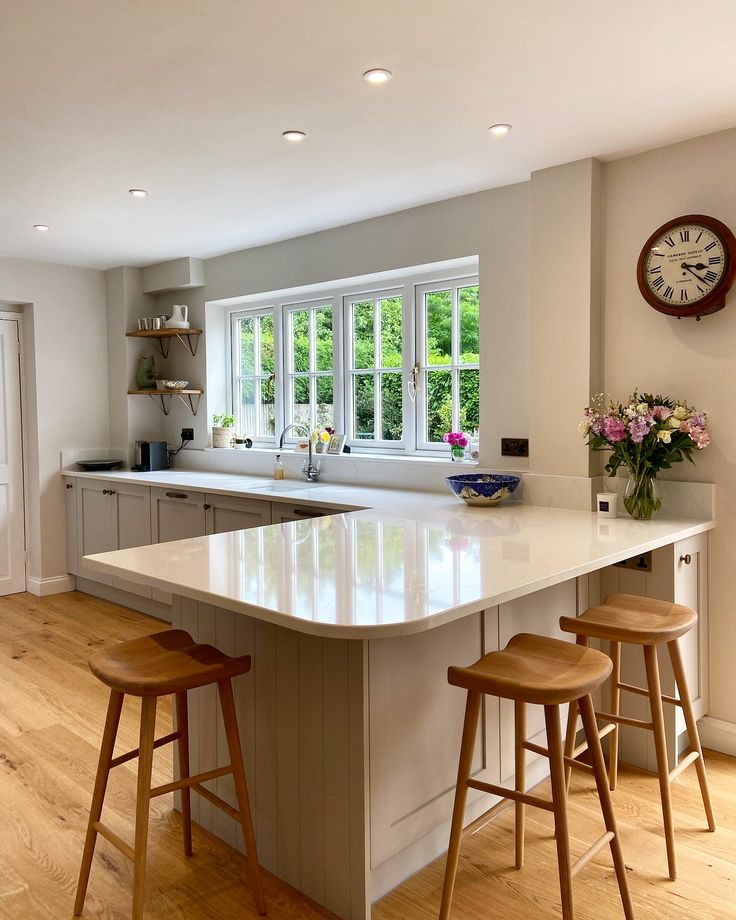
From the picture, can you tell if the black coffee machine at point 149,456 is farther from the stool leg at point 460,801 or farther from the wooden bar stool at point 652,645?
the stool leg at point 460,801

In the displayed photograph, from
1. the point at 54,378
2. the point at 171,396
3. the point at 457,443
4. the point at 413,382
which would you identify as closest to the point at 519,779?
the point at 457,443

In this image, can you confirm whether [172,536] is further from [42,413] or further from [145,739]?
[145,739]

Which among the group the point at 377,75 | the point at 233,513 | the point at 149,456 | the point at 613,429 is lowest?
the point at 233,513

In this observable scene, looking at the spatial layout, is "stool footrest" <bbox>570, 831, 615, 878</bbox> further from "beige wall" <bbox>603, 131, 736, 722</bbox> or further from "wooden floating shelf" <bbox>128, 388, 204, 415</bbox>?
"wooden floating shelf" <bbox>128, 388, 204, 415</bbox>

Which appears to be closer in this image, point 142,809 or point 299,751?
point 142,809

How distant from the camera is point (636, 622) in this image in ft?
7.11

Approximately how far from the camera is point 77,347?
17.4 ft

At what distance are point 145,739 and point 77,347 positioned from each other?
4.17 m

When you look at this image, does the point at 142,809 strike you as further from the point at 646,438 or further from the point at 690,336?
the point at 690,336

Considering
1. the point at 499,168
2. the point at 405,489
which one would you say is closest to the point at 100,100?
the point at 499,168

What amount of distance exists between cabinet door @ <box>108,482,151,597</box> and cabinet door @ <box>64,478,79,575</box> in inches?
20.0

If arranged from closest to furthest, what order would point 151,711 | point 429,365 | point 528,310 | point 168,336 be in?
point 151,711
point 528,310
point 429,365
point 168,336

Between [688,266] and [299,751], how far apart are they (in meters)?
2.21

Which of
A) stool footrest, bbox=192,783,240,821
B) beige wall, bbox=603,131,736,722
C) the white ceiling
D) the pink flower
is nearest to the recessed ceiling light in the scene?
the white ceiling
